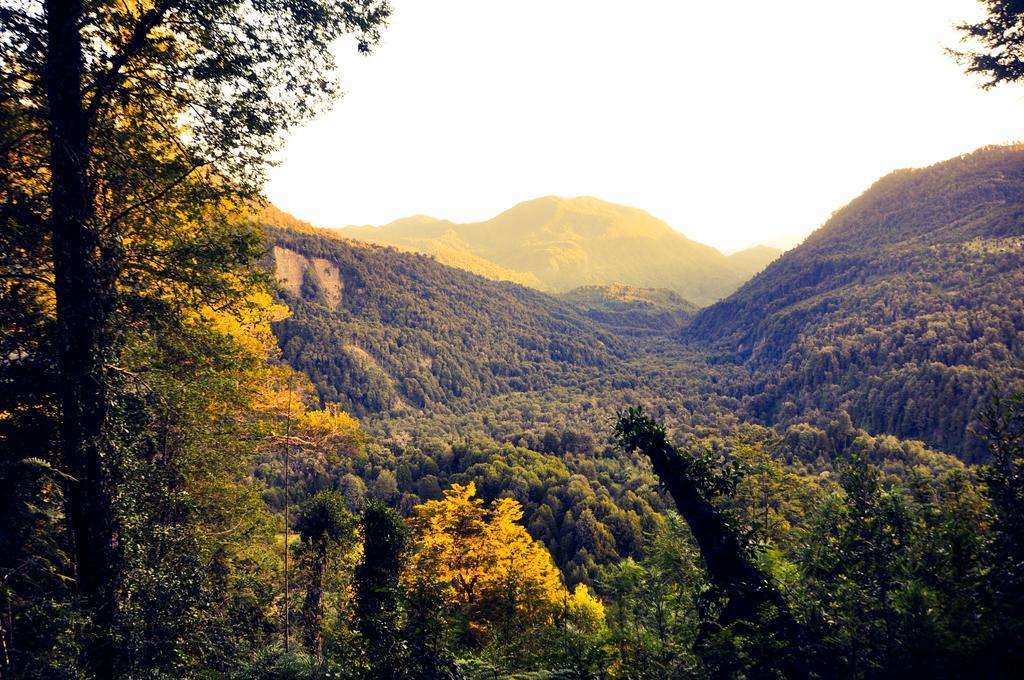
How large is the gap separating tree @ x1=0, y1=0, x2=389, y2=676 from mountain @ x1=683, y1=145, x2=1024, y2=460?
6818 cm

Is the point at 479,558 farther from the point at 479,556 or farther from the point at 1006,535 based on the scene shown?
the point at 1006,535

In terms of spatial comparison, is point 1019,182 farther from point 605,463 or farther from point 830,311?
point 605,463

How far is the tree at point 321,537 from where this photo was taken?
792 inches

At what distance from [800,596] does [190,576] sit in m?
11.1

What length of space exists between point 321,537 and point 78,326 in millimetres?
17815

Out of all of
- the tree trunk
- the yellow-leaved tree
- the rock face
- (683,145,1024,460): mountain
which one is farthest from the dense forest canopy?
the rock face

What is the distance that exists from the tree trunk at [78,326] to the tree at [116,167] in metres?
0.02

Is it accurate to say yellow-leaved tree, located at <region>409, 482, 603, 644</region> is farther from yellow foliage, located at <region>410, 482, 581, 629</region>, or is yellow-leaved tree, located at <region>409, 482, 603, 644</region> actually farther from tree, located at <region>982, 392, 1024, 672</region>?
tree, located at <region>982, 392, 1024, 672</region>

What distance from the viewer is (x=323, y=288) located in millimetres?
162375

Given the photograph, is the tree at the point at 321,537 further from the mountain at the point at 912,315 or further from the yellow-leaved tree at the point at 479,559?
the mountain at the point at 912,315

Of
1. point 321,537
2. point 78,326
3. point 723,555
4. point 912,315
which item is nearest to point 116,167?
point 78,326

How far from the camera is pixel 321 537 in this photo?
21.7m

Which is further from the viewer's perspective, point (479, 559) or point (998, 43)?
point (479, 559)

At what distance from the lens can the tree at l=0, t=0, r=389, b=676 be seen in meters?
6.43
